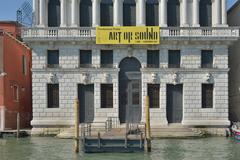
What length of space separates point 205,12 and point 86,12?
8.83 meters

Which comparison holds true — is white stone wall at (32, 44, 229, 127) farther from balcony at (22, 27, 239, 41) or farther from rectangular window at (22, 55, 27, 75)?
rectangular window at (22, 55, 27, 75)

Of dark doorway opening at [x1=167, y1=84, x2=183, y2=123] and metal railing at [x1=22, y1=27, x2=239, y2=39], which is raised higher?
metal railing at [x1=22, y1=27, x2=239, y2=39]

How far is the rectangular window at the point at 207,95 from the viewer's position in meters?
36.2

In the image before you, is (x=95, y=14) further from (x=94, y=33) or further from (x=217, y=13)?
(x=217, y=13)

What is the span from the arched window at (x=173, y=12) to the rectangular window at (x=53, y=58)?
859 cm

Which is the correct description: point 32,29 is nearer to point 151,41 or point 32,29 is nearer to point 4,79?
point 4,79

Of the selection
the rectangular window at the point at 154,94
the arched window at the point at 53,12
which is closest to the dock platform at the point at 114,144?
the rectangular window at the point at 154,94

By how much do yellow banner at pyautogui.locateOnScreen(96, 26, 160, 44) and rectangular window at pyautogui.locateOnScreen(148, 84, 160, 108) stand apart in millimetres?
3180

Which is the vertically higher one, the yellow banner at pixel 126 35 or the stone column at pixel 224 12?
the stone column at pixel 224 12

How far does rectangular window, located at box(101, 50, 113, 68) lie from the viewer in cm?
3625

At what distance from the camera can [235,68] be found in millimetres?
38406

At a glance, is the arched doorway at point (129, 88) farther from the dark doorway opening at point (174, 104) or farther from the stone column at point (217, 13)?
the stone column at point (217, 13)

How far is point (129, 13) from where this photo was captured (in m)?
37.1

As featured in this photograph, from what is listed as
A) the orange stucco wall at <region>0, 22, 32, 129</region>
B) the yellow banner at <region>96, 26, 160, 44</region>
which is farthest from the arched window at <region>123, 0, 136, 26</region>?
the orange stucco wall at <region>0, 22, 32, 129</region>
